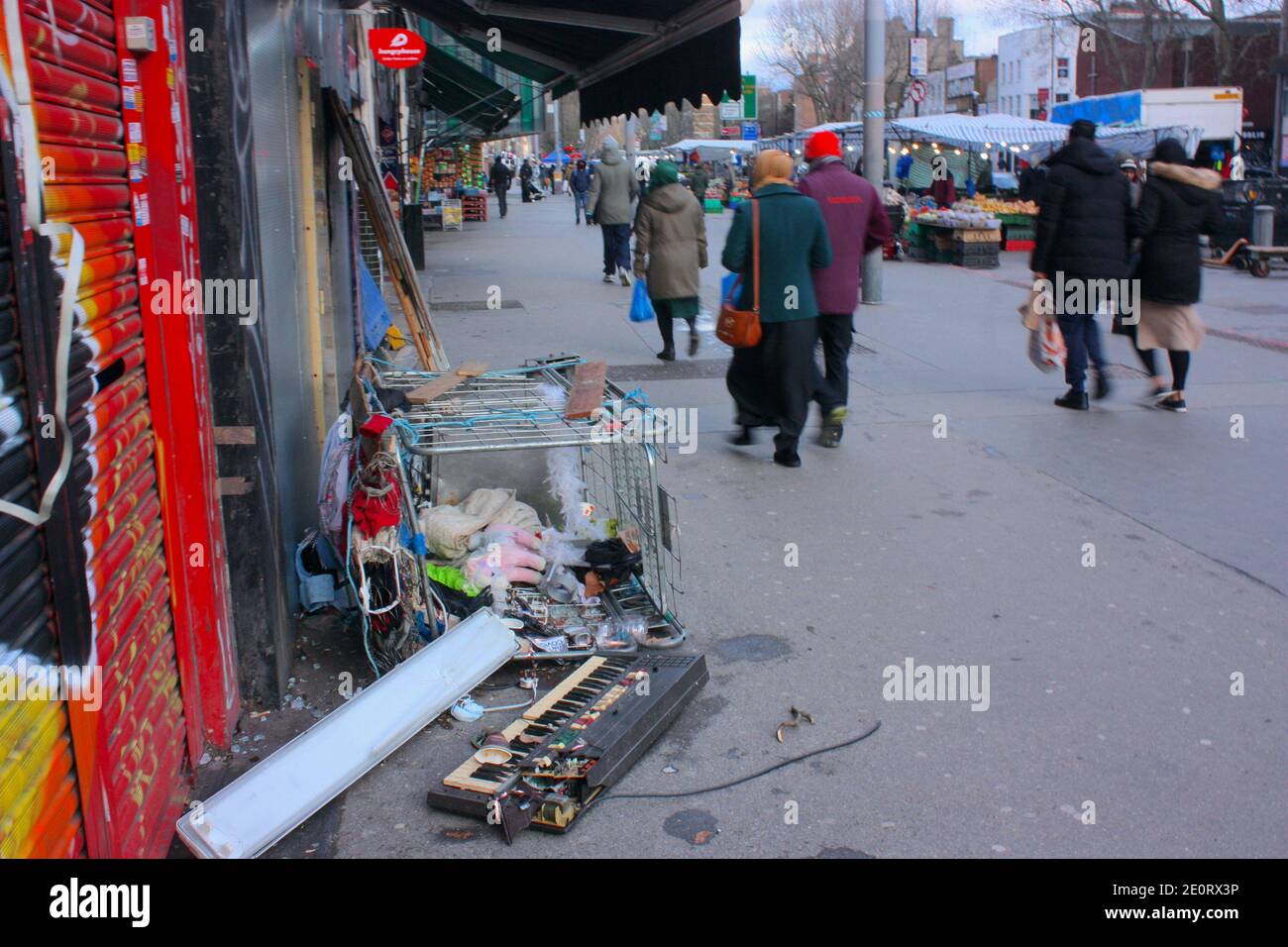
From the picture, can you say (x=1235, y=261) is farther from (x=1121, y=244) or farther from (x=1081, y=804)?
(x=1081, y=804)

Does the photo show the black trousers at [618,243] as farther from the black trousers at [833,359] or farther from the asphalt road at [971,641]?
the black trousers at [833,359]

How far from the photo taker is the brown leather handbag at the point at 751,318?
741 cm

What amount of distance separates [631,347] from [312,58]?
5.61 meters

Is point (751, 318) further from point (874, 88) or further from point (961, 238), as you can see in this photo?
point (961, 238)

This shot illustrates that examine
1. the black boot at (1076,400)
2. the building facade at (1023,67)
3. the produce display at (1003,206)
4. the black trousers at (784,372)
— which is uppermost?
the building facade at (1023,67)

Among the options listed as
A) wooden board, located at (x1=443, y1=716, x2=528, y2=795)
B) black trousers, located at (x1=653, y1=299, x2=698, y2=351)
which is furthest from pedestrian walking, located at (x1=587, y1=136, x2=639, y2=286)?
wooden board, located at (x1=443, y1=716, x2=528, y2=795)

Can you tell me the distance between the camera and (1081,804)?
3.68 meters

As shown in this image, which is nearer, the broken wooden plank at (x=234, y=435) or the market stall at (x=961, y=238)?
the broken wooden plank at (x=234, y=435)

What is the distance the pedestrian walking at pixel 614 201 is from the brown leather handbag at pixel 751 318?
30.1 feet

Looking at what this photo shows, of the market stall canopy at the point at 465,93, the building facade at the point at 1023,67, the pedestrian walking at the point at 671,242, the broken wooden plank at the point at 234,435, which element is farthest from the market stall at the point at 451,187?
the building facade at the point at 1023,67

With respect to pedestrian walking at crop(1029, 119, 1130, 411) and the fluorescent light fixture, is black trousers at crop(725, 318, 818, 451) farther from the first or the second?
the fluorescent light fixture

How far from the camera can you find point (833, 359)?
8086 millimetres
